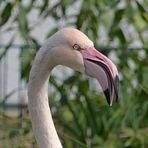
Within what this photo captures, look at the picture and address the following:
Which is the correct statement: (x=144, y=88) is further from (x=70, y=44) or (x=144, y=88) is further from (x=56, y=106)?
(x=70, y=44)

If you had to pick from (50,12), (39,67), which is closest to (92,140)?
(50,12)

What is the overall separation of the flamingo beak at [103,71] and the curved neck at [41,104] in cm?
17

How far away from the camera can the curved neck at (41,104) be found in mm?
3104

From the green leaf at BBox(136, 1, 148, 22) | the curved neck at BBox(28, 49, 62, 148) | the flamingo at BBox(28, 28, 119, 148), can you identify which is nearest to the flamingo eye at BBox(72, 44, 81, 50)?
the flamingo at BBox(28, 28, 119, 148)

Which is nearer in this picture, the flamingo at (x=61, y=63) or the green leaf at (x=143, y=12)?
the flamingo at (x=61, y=63)

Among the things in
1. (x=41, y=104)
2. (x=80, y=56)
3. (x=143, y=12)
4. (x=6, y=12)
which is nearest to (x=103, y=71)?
(x=80, y=56)

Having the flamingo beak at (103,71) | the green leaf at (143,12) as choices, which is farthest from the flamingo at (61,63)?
the green leaf at (143,12)

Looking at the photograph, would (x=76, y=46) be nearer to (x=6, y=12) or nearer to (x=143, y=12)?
(x=143, y=12)

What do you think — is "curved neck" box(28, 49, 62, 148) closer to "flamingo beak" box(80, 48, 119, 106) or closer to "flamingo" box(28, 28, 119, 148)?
"flamingo" box(28, 28, 119, 148)

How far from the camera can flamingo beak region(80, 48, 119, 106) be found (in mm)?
2955

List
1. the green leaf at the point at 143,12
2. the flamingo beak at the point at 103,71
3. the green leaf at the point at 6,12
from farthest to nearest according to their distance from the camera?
the green leaf at the point at 6,12 → the green leaf at the point at 143,12 → the flamingo beak at the point at 103,71

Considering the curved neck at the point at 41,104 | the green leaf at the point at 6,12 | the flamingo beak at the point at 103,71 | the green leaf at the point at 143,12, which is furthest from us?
the green leaf at the point at 6,12

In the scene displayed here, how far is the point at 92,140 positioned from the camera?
16.7 feet

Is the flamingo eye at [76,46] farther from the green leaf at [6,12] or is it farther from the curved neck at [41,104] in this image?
the green leaf at [6,12]
